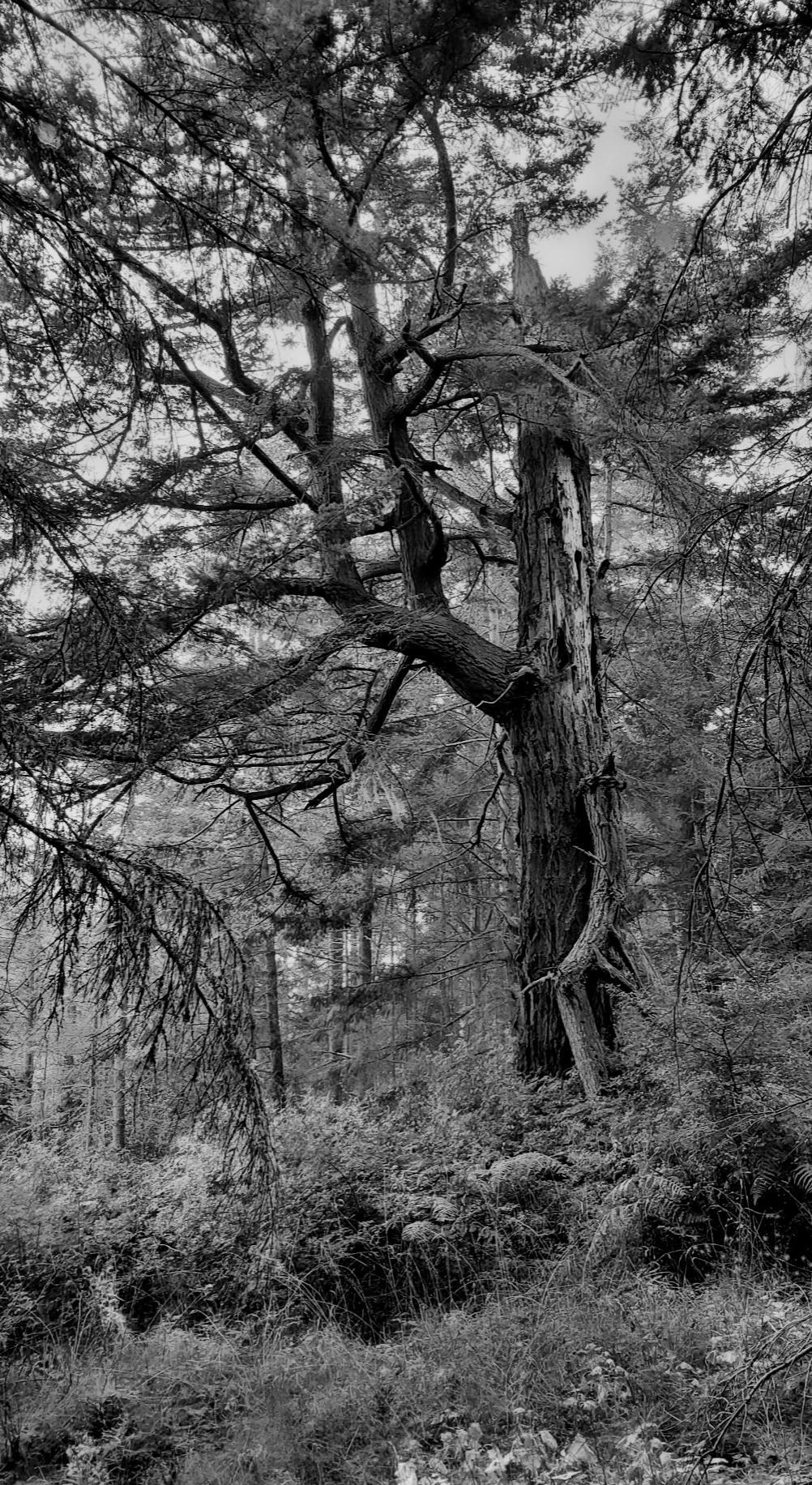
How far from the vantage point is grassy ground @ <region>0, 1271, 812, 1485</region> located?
2676mm

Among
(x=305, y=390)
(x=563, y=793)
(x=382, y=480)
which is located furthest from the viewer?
(x=305, y=390)

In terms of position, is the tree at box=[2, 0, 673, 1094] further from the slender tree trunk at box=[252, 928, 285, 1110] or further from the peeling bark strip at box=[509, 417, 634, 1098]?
the slender tree trunk at box=[252, 928, 285, 1110]

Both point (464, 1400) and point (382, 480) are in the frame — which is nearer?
point (464, 1400)

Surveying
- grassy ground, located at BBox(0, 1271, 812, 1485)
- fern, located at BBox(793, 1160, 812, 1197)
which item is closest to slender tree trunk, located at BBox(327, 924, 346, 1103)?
grassy ground, located at BBox(0, 1271, 812, 1485)

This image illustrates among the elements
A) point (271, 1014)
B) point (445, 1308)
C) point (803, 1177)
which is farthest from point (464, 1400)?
point (271, 1014)

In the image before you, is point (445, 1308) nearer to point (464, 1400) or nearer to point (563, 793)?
point (464, 1400)

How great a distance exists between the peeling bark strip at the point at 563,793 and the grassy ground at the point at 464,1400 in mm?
2384

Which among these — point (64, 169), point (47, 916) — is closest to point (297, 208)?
point (64, 169)

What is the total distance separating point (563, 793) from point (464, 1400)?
14.3ft

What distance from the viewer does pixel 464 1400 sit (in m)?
3.20

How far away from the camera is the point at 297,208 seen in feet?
10.8

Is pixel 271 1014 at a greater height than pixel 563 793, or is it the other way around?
pixel 563 793

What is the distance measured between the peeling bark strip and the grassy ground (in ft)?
→ 7.82

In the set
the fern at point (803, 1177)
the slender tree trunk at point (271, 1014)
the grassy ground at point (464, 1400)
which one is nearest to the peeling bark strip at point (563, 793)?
the fern at point (803, 1177)
